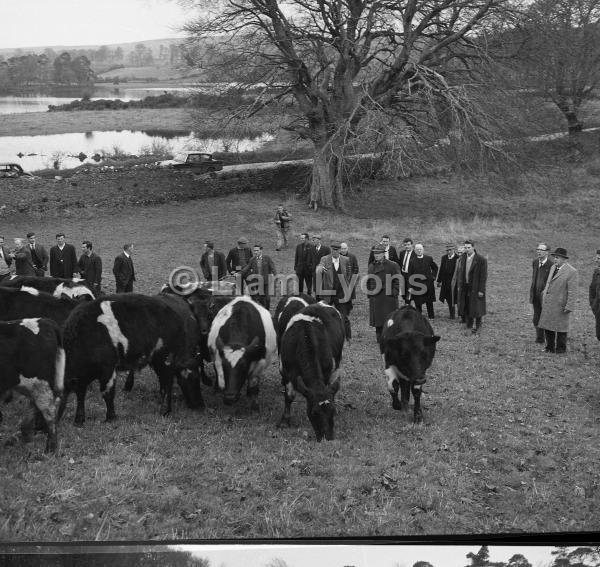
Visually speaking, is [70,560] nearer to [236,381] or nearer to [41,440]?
[41,440]

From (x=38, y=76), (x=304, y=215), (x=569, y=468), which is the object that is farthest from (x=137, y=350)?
(x=38, y=76)

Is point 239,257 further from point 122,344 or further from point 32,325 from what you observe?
point 32,325

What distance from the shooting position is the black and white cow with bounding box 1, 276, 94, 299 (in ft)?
40.0

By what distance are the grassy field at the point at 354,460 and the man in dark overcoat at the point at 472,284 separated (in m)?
0.55

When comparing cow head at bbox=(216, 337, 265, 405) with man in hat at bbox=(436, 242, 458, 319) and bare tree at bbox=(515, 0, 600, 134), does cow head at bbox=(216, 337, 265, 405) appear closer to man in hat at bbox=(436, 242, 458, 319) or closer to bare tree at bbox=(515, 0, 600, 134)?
man in hat at bbox=(436, 242, 458, 319)

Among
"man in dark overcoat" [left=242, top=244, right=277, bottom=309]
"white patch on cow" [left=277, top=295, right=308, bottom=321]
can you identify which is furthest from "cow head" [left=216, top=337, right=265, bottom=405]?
"man in dark overcoat" [left=242, top=244, right=277, bottom=309]

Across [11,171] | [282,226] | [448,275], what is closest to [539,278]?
[448,275]

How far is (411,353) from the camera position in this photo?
9672 millimetres

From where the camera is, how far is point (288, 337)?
383 inches

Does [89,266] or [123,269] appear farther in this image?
[89,266]

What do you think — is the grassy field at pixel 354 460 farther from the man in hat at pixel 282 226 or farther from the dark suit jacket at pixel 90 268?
the man in hat at pixel 282 226

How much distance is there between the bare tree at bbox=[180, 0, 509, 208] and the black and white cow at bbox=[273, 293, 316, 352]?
16.3 metres

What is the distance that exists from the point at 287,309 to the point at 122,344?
290 cm

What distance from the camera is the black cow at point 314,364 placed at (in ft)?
28.7
